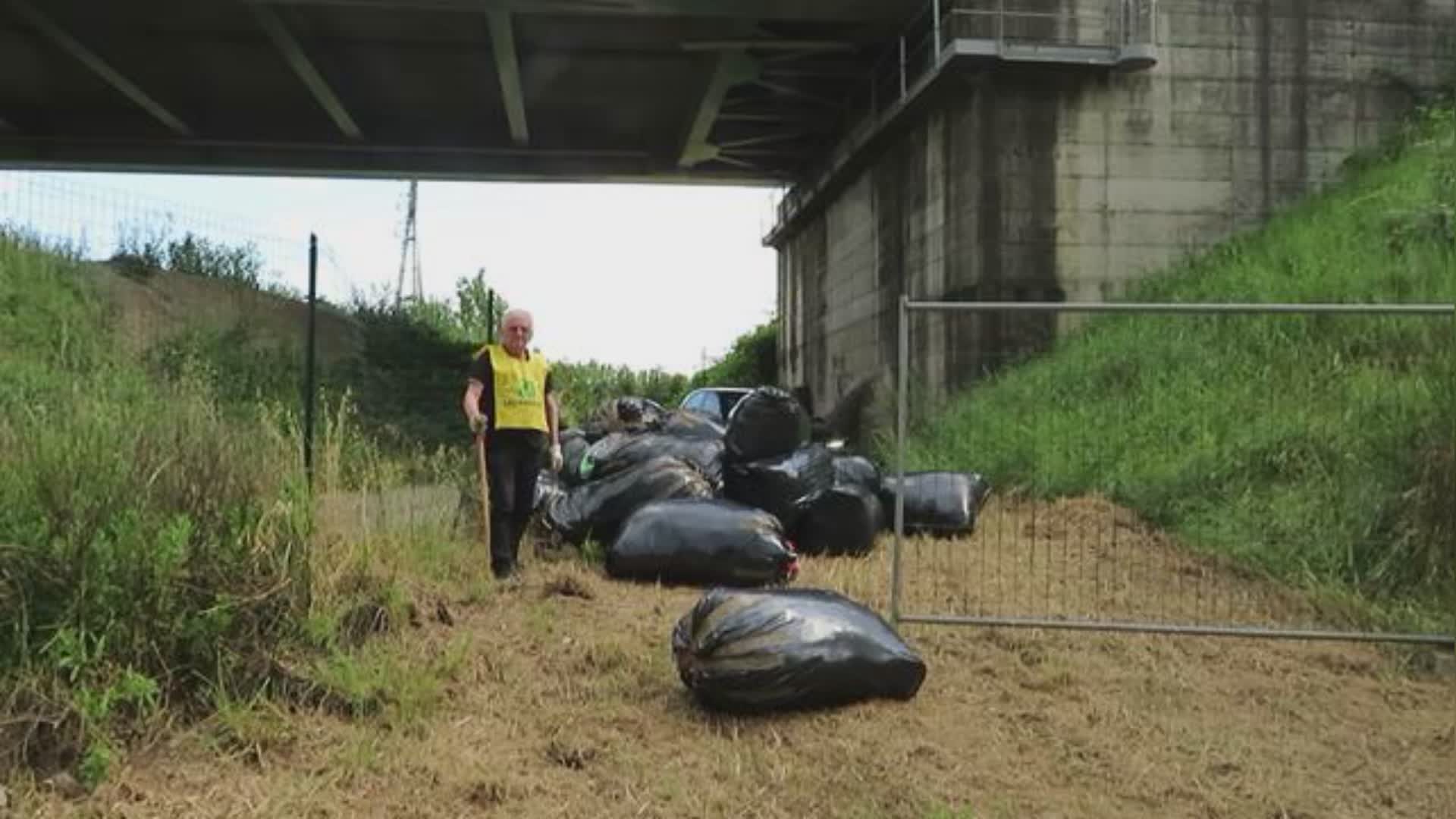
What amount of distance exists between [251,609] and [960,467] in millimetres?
6540

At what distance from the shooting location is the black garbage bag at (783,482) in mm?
7738

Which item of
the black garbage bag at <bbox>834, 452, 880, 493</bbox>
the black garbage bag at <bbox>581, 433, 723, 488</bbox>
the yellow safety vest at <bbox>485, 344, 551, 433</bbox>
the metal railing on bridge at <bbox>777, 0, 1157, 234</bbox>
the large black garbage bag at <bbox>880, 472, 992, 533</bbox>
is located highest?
the metal railing on bridge at <bbox>777, 0, 1157, 234</bbox>

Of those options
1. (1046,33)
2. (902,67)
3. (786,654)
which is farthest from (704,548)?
(902,67)

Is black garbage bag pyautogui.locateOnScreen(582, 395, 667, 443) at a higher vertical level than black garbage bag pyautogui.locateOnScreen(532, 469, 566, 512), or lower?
higher

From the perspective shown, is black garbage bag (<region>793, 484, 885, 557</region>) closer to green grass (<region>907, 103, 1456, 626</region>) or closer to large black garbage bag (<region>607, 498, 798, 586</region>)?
large black garbage bag (<region>607, 498, 798, 586</region>)

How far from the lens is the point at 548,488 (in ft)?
27.5

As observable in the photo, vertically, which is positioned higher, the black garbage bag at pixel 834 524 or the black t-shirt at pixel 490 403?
the black t-shirt at pixel 490 403

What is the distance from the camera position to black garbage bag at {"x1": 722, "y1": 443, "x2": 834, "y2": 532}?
7.74m

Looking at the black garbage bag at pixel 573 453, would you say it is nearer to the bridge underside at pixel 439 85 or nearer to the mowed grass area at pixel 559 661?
the mowed grass area at pixel 559 661

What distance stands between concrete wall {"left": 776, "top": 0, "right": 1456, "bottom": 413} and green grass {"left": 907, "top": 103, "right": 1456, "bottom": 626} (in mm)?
782

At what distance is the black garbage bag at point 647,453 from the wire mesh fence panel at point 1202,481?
1.30 metres

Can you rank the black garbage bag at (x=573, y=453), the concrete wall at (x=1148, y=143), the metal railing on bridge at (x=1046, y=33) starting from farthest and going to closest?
the concrete wall at (x=1148, y=143), the metal railing on bridge at (x=1046, y=33), the black garbage bag at (x=573, y=453)

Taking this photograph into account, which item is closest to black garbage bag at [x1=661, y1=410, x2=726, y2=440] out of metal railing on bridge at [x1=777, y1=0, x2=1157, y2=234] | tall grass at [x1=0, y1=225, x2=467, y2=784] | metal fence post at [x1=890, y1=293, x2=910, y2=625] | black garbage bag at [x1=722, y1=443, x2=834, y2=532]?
black garbage bag at [x1=722, y1=443, x2=834, y2=532]

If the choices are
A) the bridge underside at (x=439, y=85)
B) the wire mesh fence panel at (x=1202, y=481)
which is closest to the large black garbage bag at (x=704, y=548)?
the wire mesh fence panel at (x=1202, y=481)
